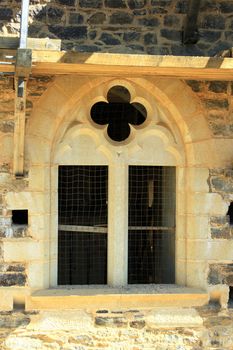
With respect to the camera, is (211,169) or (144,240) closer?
(211,169)

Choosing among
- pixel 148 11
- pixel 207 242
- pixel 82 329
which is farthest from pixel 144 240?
pixel 148 11

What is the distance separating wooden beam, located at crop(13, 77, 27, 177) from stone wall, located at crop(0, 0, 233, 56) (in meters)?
0.94

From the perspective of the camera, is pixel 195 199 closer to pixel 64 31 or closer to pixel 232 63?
pixel 232 63

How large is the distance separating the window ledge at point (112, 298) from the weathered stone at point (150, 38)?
2.56 m

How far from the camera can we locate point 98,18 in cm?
603

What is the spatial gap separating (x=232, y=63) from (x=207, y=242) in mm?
1804

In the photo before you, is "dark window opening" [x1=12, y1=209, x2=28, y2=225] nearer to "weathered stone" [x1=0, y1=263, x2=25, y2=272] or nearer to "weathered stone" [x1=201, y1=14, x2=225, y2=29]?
"weathered stone" [x1=0, y1=263, x2=25, y2=272]

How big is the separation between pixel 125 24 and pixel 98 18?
29 centimetres

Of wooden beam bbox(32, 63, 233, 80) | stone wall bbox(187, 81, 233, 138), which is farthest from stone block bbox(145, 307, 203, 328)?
wooden beam bbox(32, 63, 233, 80)

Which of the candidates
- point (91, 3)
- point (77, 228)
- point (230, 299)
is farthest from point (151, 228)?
point (91, 3)

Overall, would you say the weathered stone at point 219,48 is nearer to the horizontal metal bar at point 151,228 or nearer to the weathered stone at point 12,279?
the horizontal metal bar at point 151,228

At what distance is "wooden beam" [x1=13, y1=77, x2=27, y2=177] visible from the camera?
5199 millimetres

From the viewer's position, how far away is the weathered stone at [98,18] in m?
6.02

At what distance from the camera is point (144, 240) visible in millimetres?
6453
